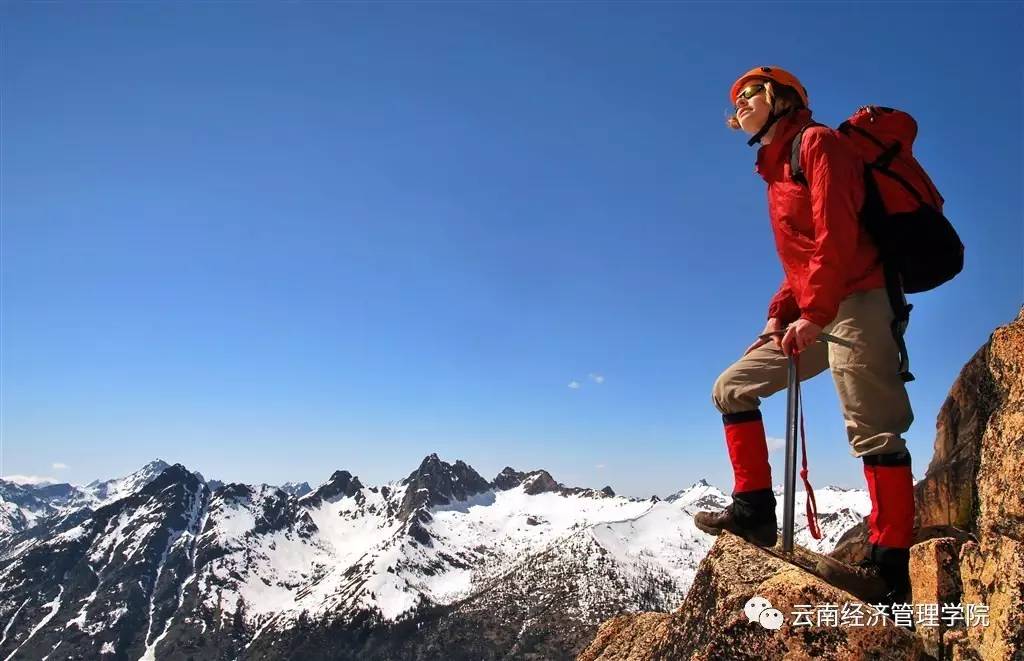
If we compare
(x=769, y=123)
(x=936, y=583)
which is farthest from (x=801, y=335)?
(x=936, y=583)

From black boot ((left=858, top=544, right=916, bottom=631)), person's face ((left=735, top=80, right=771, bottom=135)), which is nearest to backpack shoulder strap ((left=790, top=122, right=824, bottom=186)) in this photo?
person's face ((left=735, top=80, right=771, bottom=135))

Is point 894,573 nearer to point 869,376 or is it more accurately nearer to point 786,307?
point 869,376

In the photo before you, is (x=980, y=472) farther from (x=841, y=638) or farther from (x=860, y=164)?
(x=860, y=164)

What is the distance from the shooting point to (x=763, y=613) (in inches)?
200

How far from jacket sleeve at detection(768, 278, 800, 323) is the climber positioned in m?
0.64

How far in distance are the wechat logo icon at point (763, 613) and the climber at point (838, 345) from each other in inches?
53.4

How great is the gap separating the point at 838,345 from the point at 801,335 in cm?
46

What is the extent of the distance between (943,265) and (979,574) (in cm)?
291

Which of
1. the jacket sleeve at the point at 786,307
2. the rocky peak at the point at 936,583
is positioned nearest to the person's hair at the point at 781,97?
the jacket sleeve at the point at 786,307

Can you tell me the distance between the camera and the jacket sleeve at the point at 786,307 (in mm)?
7037

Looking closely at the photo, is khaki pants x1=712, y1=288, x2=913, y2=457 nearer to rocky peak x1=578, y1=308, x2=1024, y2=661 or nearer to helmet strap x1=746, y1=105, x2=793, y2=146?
rocky peak x1=578, y1=308, x2=1024, y2=661

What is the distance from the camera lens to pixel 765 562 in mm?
5969

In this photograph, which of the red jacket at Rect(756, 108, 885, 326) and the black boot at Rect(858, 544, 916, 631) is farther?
→ the red jacket at Rect(756, 108, 885, 326)

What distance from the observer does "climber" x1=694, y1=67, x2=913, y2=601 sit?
5.65m
